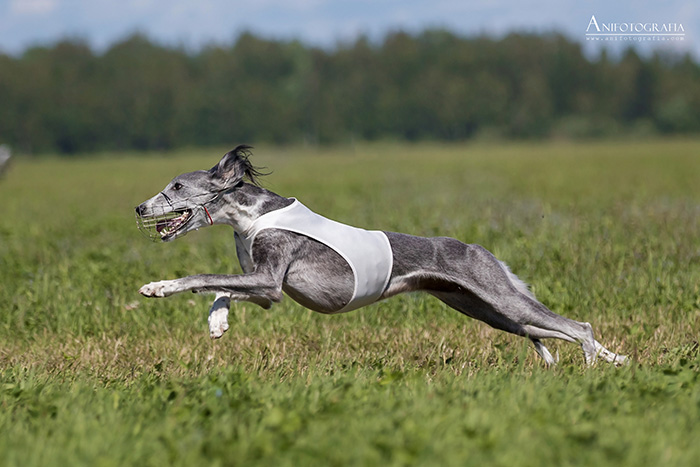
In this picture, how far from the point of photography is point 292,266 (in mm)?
5305

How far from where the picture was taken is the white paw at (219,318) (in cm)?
518

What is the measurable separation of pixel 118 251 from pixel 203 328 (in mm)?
4211

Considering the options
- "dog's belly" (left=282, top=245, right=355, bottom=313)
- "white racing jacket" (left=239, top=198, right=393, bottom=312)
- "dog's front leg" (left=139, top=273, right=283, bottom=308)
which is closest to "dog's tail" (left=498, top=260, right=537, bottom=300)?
"white racing jacket" (left=239, top=198, right=393, bottom=312)

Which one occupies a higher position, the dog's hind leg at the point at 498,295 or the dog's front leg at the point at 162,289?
the dog's front leg at the point at 162,289

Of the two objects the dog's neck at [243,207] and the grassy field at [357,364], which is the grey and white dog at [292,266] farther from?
the grassy field at [357,364]

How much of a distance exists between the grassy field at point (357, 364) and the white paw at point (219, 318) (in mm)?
297

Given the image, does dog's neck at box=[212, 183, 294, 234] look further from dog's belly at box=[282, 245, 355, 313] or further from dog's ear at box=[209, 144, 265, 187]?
dog's belly at box=[282, 245, 355, 313]

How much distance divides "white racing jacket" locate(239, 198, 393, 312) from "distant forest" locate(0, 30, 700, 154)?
3563 inches

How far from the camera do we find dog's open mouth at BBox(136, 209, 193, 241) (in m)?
5.14

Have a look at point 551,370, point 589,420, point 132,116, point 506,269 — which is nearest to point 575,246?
point 506,269

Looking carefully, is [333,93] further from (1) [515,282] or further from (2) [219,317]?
(2) [219,317]

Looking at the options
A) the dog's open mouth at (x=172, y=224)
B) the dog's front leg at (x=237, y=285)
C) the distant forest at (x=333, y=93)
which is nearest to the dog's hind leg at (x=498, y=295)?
the dog's front leg at (x=237, y=285)

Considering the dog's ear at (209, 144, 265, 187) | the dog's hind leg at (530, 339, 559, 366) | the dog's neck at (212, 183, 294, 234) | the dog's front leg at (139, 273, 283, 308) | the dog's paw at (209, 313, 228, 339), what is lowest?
the dog's hind leg at (530, 339, 559, 366)

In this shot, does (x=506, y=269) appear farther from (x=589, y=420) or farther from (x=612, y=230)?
(x=612, y=230)
